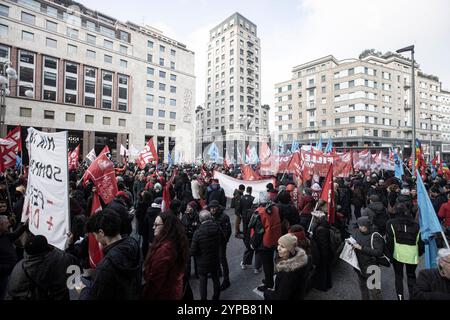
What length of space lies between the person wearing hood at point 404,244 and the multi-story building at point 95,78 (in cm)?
4310

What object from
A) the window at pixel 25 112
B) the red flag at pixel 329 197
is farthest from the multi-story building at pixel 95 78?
the red flag at pixel 329 197

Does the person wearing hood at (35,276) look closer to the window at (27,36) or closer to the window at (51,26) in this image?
the window at (27,36)

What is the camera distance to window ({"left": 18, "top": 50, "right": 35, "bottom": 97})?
112 ft

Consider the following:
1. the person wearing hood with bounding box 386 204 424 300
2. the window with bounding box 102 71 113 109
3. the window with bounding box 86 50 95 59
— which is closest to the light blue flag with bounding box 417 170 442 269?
the person wearing hood with bounding box 386 204 424 300

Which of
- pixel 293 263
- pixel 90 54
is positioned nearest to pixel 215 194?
pixel 293 263

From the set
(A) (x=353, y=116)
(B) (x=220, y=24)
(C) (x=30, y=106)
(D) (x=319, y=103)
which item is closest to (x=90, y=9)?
(C) (x=30, y=106)

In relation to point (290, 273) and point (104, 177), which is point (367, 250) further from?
point (104, 177)

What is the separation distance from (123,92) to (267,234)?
4627 cm

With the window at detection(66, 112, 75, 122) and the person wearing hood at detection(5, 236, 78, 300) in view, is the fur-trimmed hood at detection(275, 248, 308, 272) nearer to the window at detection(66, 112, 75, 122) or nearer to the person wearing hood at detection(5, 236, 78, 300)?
the person wearing hood at detection(5, 236, 78, 300)

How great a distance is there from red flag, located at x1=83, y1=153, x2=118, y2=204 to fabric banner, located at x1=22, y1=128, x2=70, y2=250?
169cm

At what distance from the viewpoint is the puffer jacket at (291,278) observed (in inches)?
101

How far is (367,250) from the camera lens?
363cm

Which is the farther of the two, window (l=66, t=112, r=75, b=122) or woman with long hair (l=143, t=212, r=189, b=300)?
window (l=66, t=112, r=75, b=122)
